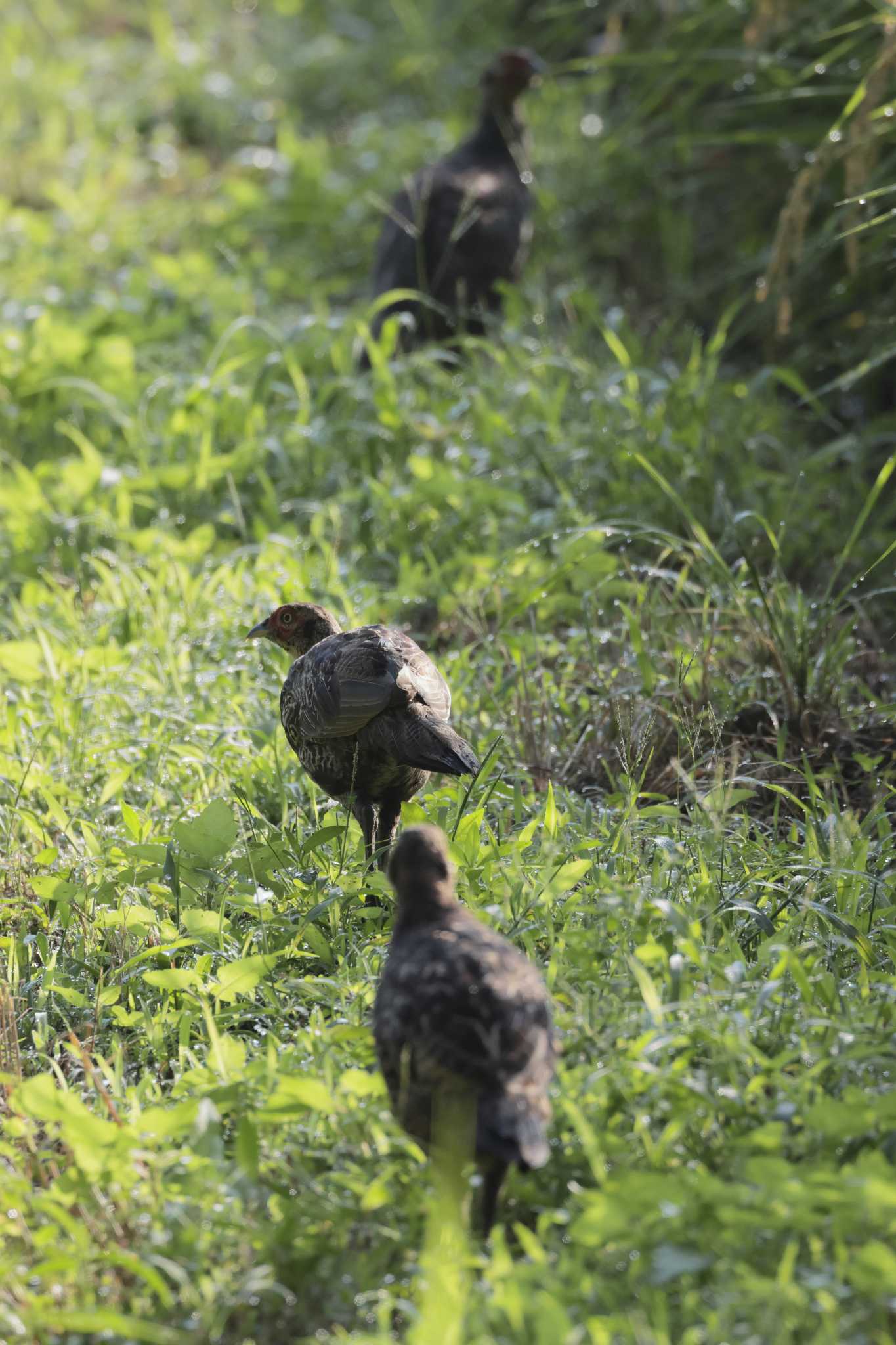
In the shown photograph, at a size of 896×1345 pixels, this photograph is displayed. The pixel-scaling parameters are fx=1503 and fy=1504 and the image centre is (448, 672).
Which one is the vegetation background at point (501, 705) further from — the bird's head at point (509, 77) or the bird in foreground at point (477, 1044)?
the bird's head at point (509, 77)

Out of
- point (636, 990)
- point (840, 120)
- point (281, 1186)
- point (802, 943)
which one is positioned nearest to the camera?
point (281, 1186)

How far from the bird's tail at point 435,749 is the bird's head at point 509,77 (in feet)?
17.0

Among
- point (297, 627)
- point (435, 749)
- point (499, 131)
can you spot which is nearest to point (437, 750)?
point (435, 749)

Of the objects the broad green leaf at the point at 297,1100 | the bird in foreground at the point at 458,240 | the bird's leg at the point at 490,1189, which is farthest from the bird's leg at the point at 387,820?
the bird in foreground at the point at 458,240

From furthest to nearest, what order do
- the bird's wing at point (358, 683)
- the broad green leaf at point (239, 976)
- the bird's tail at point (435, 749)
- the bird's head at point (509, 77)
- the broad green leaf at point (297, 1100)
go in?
the bird's head at point (509, 77)
the bird's wing at point (358, 683)
the bird's tail at point (435, 749)
the broad green leaf at point (239, 976)
the broad green leaf at point (297, 1100)

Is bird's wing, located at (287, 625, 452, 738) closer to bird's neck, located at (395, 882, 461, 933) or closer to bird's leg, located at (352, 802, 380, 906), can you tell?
bird's leg, located at (352, 802, 380, 906)

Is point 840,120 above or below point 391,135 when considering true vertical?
above

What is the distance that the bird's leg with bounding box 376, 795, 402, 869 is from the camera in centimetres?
368

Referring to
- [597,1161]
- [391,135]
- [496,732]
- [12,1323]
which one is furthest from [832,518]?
[391,135]

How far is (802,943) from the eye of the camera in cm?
318

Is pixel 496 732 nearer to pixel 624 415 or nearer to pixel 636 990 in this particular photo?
pixel 636 990

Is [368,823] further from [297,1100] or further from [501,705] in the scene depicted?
[297,1100]

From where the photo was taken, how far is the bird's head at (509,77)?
302 inches

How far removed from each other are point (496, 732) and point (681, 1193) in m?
1.97
